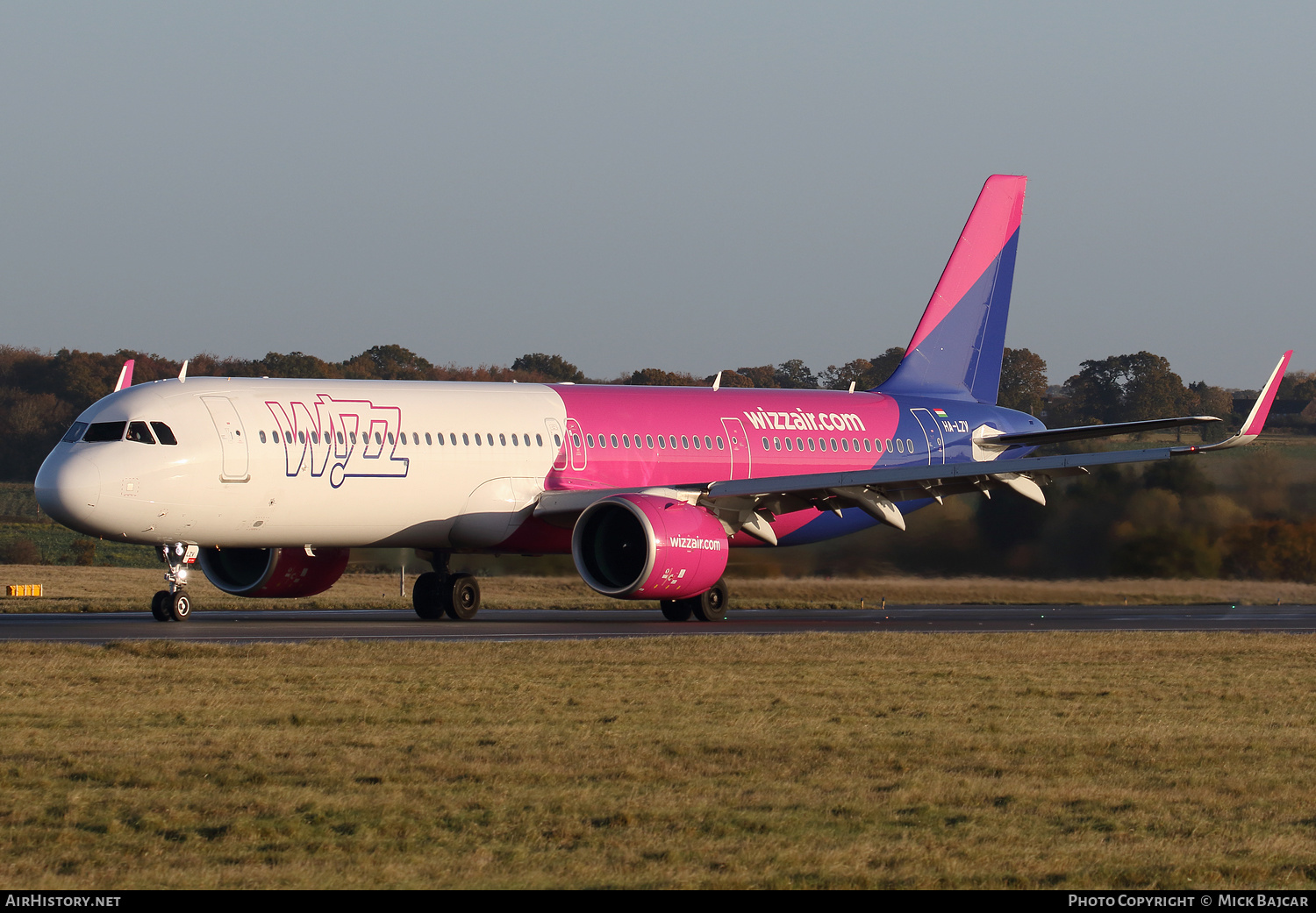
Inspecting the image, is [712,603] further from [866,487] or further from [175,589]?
[175,589]

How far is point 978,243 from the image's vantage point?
3484 centimetres

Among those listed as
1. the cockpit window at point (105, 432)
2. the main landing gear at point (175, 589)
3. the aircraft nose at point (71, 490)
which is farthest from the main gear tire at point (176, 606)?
the cockpit window at point (105, 432)

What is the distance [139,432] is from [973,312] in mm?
18627

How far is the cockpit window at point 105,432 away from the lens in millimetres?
23219

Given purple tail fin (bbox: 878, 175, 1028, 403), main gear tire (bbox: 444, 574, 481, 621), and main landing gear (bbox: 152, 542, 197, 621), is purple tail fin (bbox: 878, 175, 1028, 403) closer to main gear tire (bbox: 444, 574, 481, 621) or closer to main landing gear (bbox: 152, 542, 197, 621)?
main gear tire (bbox: 444, 574, 481, 621)

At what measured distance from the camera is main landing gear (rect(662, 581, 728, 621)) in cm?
2730

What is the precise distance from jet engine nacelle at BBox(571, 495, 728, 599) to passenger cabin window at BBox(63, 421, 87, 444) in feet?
24.2

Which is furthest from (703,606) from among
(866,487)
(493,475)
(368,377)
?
→ (368,377)

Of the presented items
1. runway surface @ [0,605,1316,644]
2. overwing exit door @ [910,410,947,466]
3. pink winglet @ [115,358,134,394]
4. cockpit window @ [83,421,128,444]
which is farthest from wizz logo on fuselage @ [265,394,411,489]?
overwing exit door @ [910,410,947,466]

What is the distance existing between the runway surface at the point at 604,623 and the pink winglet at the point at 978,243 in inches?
251

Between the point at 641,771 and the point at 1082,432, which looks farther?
the point at 1082,432

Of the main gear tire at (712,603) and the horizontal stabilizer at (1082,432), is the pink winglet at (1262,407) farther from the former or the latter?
the main gear tire at (712,603)

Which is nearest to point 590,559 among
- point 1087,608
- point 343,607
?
point 343,607

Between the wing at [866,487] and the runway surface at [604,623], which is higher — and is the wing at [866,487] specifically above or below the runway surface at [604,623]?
above
